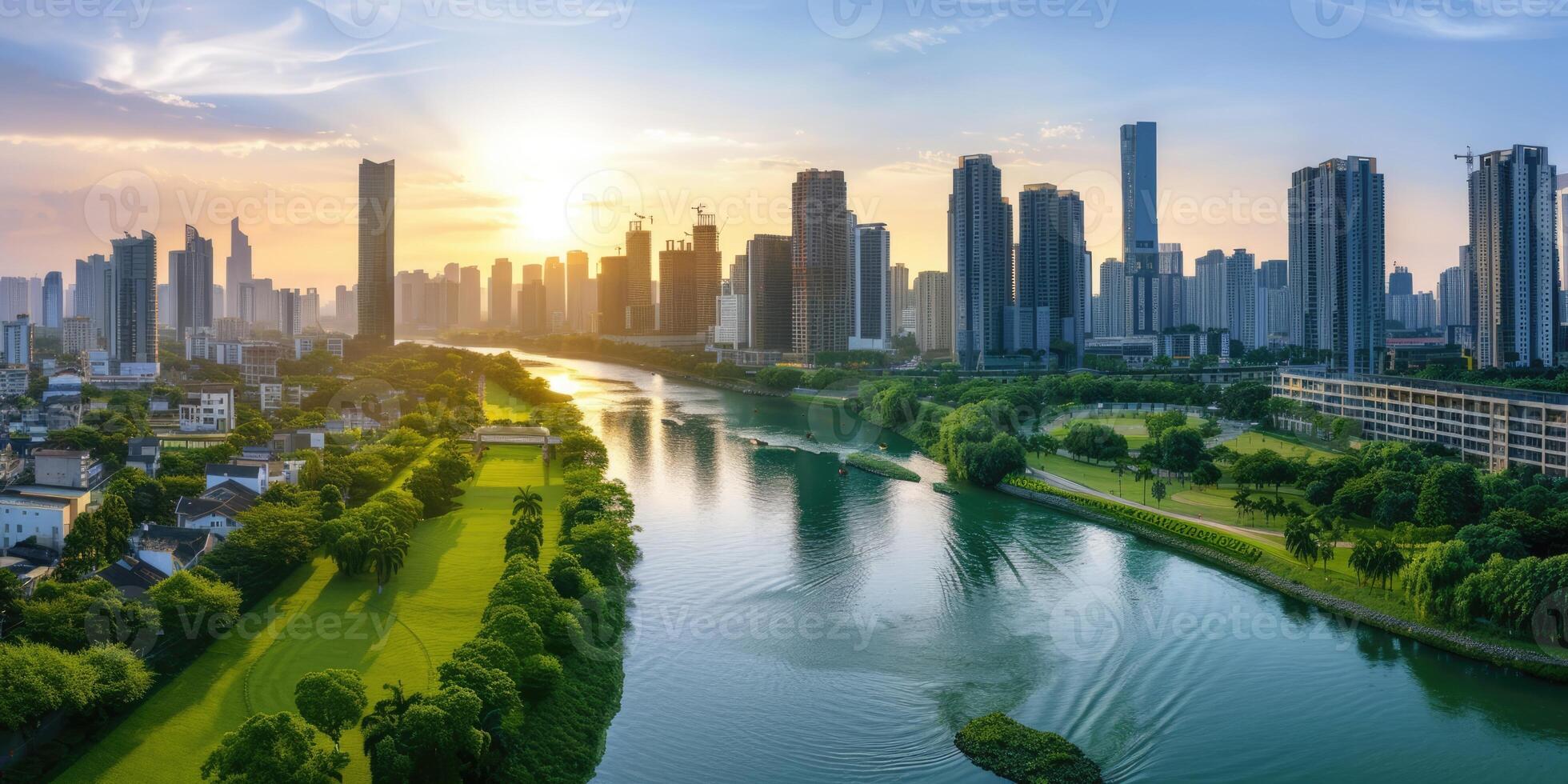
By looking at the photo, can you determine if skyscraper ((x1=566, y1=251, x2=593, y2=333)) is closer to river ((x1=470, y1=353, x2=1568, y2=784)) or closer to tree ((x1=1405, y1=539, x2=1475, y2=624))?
river ((x1=470, y1=353, x2=1568, y2=784))

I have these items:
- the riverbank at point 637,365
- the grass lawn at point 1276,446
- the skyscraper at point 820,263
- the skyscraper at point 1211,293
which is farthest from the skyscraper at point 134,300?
the skyscraper at point 1211,293

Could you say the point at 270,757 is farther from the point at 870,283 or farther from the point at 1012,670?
the point at 870,283

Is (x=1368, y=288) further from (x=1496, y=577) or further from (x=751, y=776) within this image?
(x=751, y=776)

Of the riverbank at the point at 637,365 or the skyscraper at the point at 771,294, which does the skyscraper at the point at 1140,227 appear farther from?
the riverbank at the point at 637,365

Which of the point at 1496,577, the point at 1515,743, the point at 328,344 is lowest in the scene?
the point at 1515,743

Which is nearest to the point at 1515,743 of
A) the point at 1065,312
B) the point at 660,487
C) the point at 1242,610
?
A: the point at 1242,610

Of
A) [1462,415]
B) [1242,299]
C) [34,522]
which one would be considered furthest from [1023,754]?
[1242,299]
